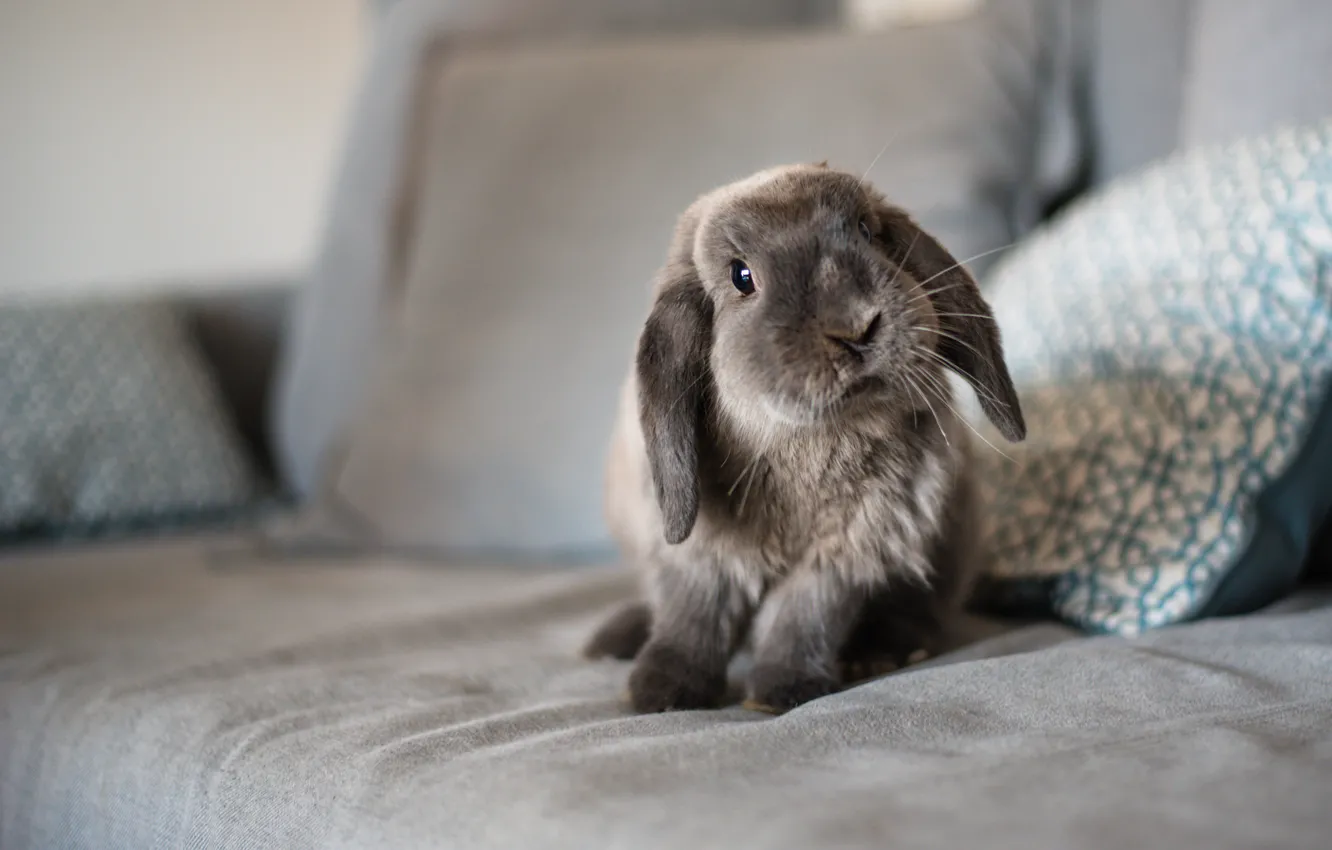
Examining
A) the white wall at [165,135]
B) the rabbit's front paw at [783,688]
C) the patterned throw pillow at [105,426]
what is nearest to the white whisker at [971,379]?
the rabbit's front paw at [783,688]

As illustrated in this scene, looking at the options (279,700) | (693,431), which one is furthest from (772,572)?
(279,700)

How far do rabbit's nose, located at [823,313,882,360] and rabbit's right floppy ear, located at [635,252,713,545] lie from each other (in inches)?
4.6

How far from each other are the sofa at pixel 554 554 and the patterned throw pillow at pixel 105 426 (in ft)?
0.15

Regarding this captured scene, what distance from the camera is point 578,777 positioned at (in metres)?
0.73

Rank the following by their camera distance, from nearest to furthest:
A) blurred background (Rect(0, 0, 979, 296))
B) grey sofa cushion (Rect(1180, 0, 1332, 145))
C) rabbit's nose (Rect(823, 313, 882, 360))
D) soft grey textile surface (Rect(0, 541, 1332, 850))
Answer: soft grey textile surface (Rect(0, 541, 1332, 850)) < rabbit's nose (Rect(823, 313, 882, 360)) < grey sofa cushion (Rect(1180, 0, 1332, 145)) < blurred background (Rect(0, 0, 979, 296))

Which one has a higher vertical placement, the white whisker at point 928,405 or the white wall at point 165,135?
the white wall at point 165,135

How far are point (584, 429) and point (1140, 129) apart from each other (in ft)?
2.65

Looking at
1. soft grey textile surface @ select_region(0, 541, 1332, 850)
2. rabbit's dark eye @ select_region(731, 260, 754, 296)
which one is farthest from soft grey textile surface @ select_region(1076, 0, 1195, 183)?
rabbit's dark eye @ select_region(731, 260, 754, 296)

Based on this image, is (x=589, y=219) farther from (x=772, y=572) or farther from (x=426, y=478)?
(x=772, y=572)

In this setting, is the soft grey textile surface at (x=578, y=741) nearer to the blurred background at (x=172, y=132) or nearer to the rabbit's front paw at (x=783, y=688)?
the rabbit's front paw at (x=783, y=688)

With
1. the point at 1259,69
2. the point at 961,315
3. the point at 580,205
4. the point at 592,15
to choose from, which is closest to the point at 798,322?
the point at 961,315

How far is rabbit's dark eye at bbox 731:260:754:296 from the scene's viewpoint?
923mm

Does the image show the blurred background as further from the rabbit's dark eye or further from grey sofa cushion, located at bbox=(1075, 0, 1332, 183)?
the rabbit's dark eye

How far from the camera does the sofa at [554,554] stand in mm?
720
